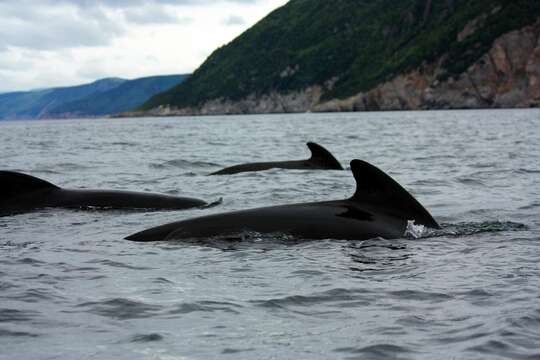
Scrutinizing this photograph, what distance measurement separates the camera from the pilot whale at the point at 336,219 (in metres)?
9.88

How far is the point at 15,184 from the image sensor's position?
1315cm

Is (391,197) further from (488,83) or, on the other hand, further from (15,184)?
(488,83)

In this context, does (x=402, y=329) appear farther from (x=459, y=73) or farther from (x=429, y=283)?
(x=459, y=73)

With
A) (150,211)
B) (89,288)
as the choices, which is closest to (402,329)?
(89,288)

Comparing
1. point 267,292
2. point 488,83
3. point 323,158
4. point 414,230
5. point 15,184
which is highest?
point 488,83

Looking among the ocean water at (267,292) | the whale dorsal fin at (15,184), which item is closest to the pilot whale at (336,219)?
the ocean water at (267,292)

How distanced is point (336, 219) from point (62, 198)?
17.9 ft

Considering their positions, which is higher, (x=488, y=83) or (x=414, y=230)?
(x=488, y=83)

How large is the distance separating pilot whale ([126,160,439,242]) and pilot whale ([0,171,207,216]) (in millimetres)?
3220

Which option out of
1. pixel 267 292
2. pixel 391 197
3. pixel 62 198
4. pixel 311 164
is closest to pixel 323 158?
pixel 311 164

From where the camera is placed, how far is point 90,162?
2816 centimetres

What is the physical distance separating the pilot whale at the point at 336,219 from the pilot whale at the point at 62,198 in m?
3.22

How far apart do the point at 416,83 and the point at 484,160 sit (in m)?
141

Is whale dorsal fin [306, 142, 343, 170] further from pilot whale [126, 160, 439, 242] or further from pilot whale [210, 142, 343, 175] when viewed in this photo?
pilot whale [126, 160, 439, 242]
